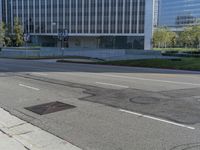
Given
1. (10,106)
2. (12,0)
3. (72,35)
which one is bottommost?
(10,106)

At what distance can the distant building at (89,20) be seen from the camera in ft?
312

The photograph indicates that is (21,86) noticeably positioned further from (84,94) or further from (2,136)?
(2,136)

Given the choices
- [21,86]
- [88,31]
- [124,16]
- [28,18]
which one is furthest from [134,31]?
[21,86]

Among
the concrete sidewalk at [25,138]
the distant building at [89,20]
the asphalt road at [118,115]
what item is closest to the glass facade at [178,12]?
the distant building at [89,20]

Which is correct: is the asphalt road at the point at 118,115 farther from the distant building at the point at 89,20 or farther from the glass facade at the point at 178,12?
the glass facade at the point at 178,12

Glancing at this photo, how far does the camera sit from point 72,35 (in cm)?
10219

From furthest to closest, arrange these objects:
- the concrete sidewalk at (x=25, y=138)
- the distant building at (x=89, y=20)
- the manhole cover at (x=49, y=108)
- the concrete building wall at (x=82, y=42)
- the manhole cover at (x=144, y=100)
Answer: the concrete building wall at (x=82, y=42) → the distant building at (x=89, y=20) → the manhole cover at (x=144, y=100) → the manhole cover at (x=49, y=108) → the concrete sidewalk at (x=25, y=138)

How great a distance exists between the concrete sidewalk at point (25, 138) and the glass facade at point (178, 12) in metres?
147

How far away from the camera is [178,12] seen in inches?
6127

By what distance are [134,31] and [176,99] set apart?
86.7 m

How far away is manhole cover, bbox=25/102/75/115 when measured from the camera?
916 cm

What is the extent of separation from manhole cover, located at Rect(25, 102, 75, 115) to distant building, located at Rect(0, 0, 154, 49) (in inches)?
3434

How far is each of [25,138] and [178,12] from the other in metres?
159

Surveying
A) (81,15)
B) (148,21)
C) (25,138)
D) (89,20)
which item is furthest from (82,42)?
(25,138)
